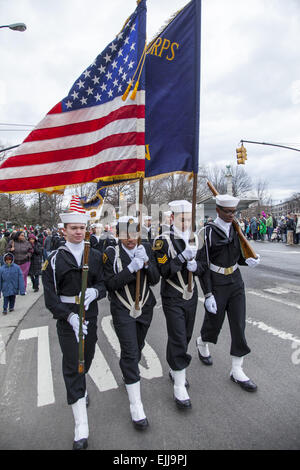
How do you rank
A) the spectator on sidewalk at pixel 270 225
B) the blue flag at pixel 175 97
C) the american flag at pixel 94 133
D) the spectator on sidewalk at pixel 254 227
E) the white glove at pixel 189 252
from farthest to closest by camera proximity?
the spectator on sidewalk at pixel 254 227
the spectator on sidewalk at pixel 270 225
the blue flag at pixel 175 97
the american flag at pixel 94 133
the white glove at pixel 189 252

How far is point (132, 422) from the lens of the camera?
8.98ft

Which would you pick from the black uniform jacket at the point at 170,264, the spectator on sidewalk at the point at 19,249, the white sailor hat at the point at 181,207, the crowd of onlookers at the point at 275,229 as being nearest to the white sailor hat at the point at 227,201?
the white sailor hat at the point at 181,207

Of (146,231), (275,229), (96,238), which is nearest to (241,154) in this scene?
(275,229)

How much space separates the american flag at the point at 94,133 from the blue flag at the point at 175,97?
1.03 ft

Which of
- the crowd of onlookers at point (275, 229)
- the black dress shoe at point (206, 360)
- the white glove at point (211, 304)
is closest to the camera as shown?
the white glove at point (211, 304)

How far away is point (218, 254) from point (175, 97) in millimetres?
1982

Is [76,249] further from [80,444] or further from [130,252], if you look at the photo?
[80,444]

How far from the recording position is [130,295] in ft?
9.95

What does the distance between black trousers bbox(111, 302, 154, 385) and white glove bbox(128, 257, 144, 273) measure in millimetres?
430

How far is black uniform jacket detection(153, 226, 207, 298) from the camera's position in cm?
316

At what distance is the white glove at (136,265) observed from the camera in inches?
114

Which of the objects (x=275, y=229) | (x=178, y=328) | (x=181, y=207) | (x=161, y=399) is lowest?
(x=161, y=399)

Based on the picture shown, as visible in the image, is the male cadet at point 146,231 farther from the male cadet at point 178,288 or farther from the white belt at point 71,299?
the white belt at point 71,299

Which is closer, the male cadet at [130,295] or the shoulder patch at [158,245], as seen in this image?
the male cadet at [130,295]
